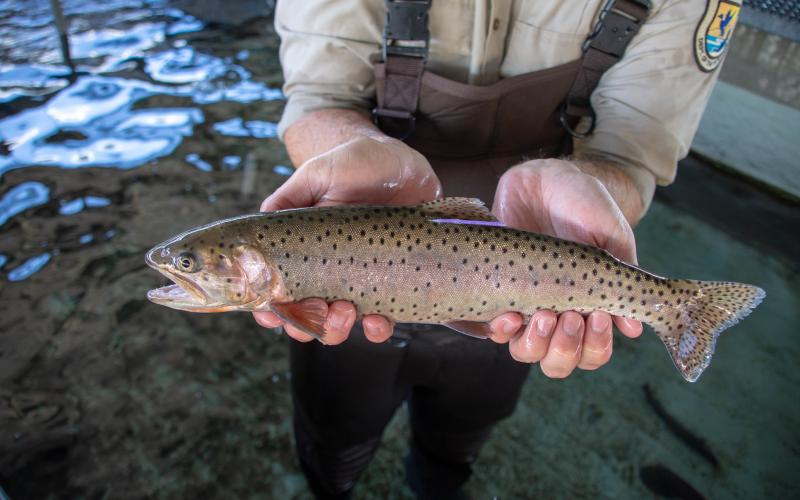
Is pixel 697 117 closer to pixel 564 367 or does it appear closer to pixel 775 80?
pixel 564 367

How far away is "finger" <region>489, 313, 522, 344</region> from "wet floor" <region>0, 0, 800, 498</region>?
5.51 ft

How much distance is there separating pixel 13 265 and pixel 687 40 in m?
4.43

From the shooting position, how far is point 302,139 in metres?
2.63

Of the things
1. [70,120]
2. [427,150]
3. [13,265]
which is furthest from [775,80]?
Answer: [70,120]

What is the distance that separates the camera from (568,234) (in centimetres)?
234

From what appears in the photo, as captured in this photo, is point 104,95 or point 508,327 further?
point 104,95

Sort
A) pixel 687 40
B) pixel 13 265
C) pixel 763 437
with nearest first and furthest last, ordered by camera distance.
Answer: pixel 687 40 < pixel 763 437 < pixel 13 265

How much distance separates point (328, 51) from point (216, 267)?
1142mm

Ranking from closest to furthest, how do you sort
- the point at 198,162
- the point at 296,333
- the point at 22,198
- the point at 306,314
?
the point at 306,314, the point at 296,333, the point at 22,198, the point at 198,162

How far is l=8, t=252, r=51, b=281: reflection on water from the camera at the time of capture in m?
3.97

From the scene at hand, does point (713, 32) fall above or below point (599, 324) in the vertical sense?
above

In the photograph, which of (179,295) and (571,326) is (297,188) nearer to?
(179,295)

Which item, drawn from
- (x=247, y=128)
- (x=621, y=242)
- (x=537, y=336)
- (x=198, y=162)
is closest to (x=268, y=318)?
(x=537, y=336)

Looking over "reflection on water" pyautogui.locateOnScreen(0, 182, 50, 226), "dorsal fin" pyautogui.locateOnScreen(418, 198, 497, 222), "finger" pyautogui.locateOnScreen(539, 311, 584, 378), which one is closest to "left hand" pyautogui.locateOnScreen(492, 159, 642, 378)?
"finger" pyautogui.locateOnScreen(539, 311, 584, 378)
